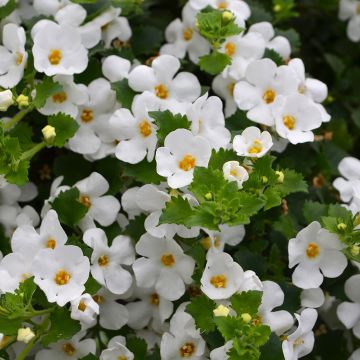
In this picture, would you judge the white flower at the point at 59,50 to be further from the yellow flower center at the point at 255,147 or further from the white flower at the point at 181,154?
the yellow flower center at the point at 255,147

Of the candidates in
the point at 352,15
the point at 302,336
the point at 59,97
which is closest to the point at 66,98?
the point at 59,97

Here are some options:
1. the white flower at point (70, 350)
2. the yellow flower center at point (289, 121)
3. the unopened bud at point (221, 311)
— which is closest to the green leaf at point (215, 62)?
the yellow flower center at point (289, 121)

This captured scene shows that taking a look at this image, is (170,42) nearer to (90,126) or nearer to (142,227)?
(90,126)

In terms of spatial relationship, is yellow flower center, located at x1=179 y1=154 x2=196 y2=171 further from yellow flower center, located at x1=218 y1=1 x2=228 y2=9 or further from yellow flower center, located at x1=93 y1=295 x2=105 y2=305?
yellow flower center, located at x1=218 y1=1 x2=228 y2=9

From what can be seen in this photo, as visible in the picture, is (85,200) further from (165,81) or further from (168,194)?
(165,81)

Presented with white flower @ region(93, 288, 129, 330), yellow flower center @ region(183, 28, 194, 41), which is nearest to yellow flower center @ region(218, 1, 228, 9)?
yellow flower center @ region(183, 28, 194, 41)

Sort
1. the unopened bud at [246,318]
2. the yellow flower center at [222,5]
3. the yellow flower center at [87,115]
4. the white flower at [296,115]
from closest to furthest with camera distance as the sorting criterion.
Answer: the unopened bud at [246,318], the white flower at [296,115], the yellow flower center at [87,115], the yellow flower center at [222,5]
